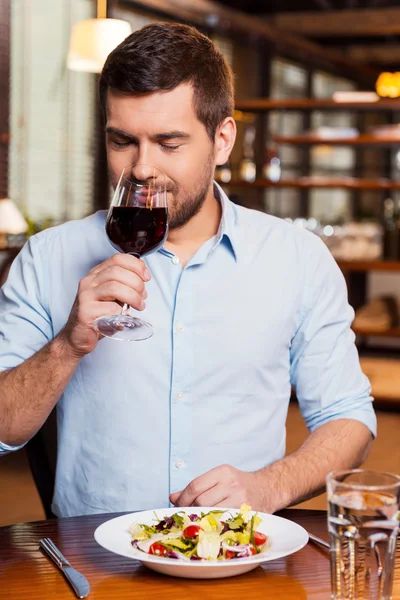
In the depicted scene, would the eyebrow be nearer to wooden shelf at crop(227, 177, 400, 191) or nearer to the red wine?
the red wine

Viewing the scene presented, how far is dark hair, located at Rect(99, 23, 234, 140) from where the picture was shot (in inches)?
63.5

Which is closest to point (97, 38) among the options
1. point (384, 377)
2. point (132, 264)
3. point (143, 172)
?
point (384, 377)

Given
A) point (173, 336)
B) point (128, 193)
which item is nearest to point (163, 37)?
point (128, 193)

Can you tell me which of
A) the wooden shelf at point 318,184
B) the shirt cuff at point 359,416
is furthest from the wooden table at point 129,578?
the wooden shelf at point 318,184

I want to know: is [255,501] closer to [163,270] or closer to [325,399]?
[325,399]

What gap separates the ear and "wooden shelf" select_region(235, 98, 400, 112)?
493 centimetres

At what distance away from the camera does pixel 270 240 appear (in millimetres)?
1867

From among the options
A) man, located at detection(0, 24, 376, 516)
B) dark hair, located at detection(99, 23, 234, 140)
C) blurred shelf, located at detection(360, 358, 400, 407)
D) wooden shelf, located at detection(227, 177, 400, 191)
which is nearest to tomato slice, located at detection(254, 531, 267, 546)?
man, located at detection(0, 24, 376, 516)

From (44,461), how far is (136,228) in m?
0.67

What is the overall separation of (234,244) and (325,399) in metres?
0.36

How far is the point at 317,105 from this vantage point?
22.7 ft

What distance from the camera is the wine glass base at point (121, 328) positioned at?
136 cm

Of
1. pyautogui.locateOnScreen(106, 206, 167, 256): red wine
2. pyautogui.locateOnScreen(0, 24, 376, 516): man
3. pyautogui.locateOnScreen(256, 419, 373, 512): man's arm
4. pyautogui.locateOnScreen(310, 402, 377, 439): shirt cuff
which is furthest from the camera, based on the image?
pyautogui.locateOnScreen(310, 402, 377, 439): shirt cuff

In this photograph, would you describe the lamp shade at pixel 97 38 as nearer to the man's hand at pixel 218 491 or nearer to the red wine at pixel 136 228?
the red wine at pixel 136 228
